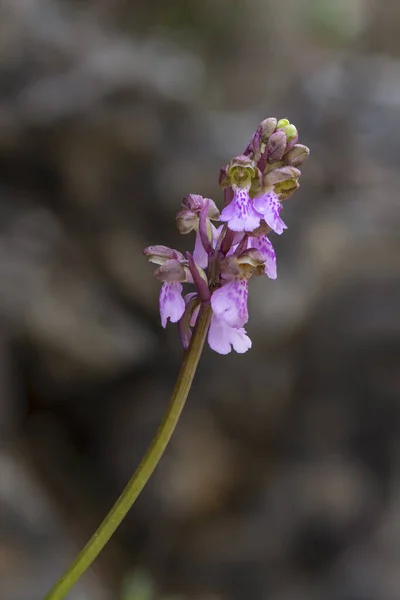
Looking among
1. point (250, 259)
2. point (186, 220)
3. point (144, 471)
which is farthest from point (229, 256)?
point (144, 471)

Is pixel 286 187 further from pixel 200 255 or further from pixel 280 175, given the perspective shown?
pixel 200 255

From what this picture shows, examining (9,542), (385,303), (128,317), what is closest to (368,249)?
(385,303)

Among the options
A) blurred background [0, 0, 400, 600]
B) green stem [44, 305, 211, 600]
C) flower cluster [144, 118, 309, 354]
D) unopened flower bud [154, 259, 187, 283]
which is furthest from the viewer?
blurred background [0, 0, 400, 600]

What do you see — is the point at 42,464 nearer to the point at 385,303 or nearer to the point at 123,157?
the point at 123,157

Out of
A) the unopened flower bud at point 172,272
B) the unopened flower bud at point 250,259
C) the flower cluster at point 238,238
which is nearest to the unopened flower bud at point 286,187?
the flower cluster at point 238,238

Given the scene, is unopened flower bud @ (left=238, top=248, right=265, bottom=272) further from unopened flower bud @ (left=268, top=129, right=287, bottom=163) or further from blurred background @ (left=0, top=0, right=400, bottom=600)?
blurred background @ (left=0, top=0, right=400, bottom=600)

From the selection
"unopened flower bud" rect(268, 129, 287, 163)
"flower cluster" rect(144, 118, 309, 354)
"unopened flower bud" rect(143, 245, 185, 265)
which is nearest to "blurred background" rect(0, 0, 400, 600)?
"unopened flower bud" rect(143, 245, 185, 265)

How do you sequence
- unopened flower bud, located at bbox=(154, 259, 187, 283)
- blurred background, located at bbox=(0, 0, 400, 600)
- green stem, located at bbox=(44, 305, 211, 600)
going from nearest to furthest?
green stem, located at bbox=(44, 305, 211, 600) < unopened flower bud, located at bbox=(154, 259, 187, 283) < blurred background, located at bbox=(0, 0, 400, 600)
